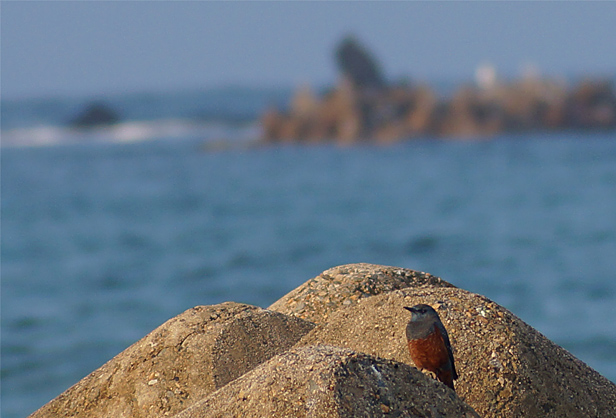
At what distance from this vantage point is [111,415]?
3660 mm

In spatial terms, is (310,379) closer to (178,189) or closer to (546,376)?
(546,376)

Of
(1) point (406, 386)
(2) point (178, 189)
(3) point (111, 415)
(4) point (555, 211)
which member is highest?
(1) point (406, 386)

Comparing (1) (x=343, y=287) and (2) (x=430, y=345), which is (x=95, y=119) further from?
(2) (x=430, y=345)

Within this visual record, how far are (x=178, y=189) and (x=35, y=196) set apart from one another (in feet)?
16.2

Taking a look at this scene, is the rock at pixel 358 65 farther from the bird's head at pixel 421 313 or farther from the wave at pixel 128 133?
the bird's head at pixel 421 313

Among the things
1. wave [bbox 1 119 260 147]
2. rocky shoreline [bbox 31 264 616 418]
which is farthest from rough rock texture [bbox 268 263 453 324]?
wave [bbox 1 119 260 147]

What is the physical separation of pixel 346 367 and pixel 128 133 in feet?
159

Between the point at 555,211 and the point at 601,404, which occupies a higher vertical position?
the point at 601,404

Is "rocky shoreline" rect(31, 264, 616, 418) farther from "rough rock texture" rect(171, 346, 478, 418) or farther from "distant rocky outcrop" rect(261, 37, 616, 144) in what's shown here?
"distant rocky outcrop" rect(261, 37, 616, 144)

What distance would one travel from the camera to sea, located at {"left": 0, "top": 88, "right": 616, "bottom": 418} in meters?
13.4

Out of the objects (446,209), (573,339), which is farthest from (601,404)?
(446,209)

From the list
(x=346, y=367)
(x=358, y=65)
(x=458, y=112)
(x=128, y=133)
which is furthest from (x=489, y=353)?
(x=128, y=133)

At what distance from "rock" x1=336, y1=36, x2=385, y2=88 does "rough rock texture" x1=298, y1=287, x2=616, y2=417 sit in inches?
1275

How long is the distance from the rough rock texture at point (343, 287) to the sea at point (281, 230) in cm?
699
